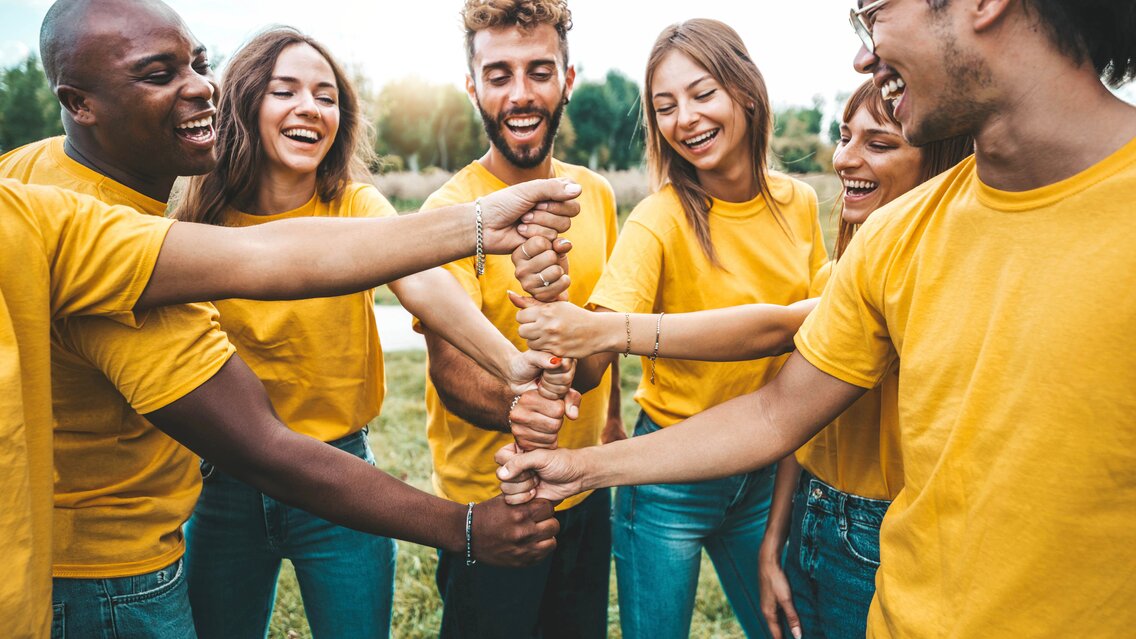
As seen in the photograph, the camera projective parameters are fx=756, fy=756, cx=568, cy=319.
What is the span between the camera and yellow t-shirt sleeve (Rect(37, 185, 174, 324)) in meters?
1.79

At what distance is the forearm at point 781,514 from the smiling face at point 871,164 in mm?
968

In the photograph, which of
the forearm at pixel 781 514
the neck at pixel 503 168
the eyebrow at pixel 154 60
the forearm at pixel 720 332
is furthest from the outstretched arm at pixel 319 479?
the neck at pixel 503 168

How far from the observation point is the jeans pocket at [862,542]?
89.7 inches

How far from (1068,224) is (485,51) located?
2.49 meters

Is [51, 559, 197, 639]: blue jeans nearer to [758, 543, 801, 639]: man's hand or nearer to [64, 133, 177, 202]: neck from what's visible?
[64, 133, 177, 202]: neck

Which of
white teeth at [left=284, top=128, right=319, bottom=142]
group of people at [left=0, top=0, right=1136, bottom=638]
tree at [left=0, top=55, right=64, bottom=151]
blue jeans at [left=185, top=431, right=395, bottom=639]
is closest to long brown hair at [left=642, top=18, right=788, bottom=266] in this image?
group of people at [left=0, top=0, right=1136, bottom=638]

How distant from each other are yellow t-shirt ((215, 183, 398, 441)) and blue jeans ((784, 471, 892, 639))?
1.76 m

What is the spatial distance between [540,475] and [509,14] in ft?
6.58

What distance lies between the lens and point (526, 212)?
8.64 ft

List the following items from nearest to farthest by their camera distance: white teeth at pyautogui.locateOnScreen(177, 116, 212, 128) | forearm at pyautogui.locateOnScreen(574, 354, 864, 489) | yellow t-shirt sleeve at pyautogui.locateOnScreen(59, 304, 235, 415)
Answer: yellow t-shirt sleeve at pyautogui.locateOnScreen(59, 304, 235, 415)
forearm at pyautogui.locateOnScreen(574, 354, 864, 489)
white teeth at pyautogui.locateOnScreen(177, 116, 212, 128)

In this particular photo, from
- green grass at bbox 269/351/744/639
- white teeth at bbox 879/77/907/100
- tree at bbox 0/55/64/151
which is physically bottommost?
green grass at bbox 269/351/744/639

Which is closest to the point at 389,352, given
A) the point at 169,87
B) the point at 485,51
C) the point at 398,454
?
the point at 398,454

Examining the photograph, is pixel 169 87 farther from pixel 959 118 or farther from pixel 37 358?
pixel 959 118

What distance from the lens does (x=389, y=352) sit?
32.8 feet
